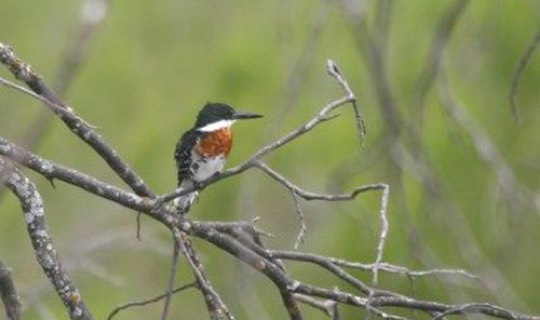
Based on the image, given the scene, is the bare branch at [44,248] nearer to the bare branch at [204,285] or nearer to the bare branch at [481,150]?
the bare branch at [204,285]

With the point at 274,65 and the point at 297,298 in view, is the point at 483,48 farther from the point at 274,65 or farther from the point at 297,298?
the point at 274,65

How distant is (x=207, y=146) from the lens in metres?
3.53

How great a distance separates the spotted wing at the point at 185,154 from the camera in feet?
11.6

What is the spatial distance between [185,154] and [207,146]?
3.0 inches

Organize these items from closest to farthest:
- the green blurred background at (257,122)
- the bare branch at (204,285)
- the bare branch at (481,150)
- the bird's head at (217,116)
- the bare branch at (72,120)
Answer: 1. the bare branch at (204,285)
2. the bare branch at (72,120)
3. the bare branch at (481,150)
4. the bird's head at (217,116)
5. the green blurred background at (257,122)

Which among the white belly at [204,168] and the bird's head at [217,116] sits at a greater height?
the bird's head at [217,116]

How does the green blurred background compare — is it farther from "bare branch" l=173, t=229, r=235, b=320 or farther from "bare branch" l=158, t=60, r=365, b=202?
"bare branch" l=158, t=60, r=365, b=202

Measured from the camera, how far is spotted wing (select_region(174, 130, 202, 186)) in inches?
139

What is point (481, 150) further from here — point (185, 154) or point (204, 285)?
point (204, 285)

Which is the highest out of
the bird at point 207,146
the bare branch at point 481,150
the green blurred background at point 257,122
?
the green blurred background at point 257,122

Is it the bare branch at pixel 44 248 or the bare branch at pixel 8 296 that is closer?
the bare branch at pixel 44 248

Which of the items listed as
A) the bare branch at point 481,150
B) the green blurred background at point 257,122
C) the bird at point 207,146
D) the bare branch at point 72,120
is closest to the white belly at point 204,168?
the bird at point 207,146

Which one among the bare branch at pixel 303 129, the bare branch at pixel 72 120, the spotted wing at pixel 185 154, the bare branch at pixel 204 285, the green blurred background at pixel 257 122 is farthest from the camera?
the green blurred background at pixel 257 122

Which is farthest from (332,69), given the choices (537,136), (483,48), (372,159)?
(537,136)
